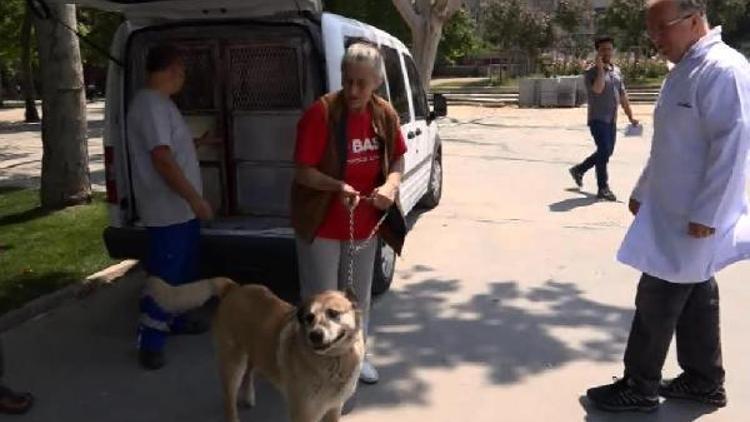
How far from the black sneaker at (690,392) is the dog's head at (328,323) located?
1.97 meters

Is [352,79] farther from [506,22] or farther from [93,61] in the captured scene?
[506,22]

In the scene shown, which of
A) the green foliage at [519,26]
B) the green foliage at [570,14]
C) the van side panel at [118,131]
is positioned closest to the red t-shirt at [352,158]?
the van side panel at [118,131]

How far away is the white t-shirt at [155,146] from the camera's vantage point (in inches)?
155

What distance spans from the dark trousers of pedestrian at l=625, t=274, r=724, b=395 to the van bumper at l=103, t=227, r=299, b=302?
7.14 feet

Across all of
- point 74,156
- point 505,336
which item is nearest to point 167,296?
point 505,336

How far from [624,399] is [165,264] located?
2.56 m

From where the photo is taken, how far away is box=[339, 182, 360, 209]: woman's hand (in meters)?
3.47

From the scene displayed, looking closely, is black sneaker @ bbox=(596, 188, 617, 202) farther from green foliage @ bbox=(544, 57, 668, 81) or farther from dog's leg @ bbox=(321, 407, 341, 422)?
green foliage @ bbox=(544, 57, 668, 81)

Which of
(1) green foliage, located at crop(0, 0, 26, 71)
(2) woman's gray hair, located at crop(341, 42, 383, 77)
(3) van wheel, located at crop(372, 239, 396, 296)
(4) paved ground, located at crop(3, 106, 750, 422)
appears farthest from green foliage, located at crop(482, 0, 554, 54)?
(2) woman's gray hair, located at crop(341, 42, 383, 77)

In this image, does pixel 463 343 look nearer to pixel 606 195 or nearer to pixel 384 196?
pixel 384 196

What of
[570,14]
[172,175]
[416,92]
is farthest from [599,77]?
[570,14]

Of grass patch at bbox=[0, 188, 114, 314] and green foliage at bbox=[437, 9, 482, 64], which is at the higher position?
green foliage at bbox=[437, 9, 482, 64]

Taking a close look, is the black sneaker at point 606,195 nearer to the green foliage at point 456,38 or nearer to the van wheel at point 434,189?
the van wheel at point 434,189

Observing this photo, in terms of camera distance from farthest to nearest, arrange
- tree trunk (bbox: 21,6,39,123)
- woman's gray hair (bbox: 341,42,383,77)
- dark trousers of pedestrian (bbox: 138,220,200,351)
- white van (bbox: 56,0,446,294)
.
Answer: tree trunk (bbox: 21,6,39,123)
white van (bbox: 56,0,446,294)
dark trousers of pedestrian (bbox: 138,220,200,351)
woman's gray hair (bbox: 341,42,383,77)
